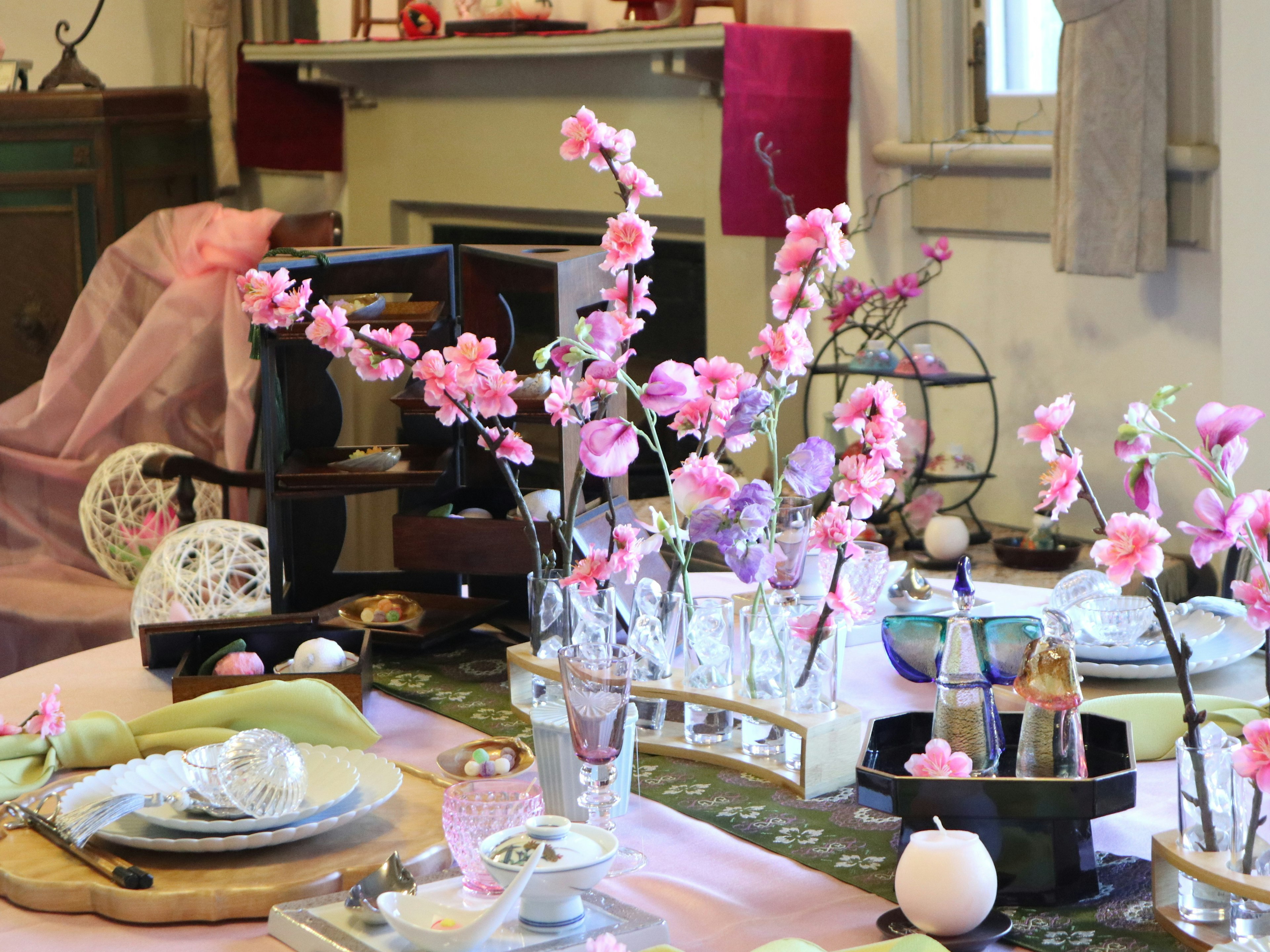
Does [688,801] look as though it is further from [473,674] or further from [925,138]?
[925,138]

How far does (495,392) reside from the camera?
1309 millimetres

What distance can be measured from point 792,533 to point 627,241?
38 cm

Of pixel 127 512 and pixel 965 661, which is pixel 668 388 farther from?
pixel 127 512

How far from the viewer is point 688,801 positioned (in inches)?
51.2

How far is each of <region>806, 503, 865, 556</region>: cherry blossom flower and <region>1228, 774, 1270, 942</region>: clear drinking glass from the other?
375 mm

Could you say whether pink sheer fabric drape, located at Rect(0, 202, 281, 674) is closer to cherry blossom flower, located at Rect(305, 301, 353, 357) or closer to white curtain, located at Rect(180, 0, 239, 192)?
white curtain, located at Rect(180, 0, 239, 192)

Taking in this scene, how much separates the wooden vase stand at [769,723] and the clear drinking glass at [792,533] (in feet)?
0.59

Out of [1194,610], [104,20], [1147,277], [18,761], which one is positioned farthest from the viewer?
[104,20]

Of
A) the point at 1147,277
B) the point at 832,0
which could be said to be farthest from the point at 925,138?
the point at 1147,277

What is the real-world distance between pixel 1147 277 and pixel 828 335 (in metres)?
0.77

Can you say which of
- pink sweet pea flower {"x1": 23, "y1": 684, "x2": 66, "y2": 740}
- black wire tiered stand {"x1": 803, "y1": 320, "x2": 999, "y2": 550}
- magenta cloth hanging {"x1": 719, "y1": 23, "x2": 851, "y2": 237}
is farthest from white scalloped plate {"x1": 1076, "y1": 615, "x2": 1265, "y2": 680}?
magenta cloth hanging {"x1": 719, "y1": 23, "x2": 851, "y2": 237}

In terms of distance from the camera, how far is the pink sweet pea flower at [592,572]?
1.32m

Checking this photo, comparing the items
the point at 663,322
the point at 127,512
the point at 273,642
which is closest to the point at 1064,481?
the point at 273,642

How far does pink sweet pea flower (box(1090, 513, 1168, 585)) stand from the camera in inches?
35.8
